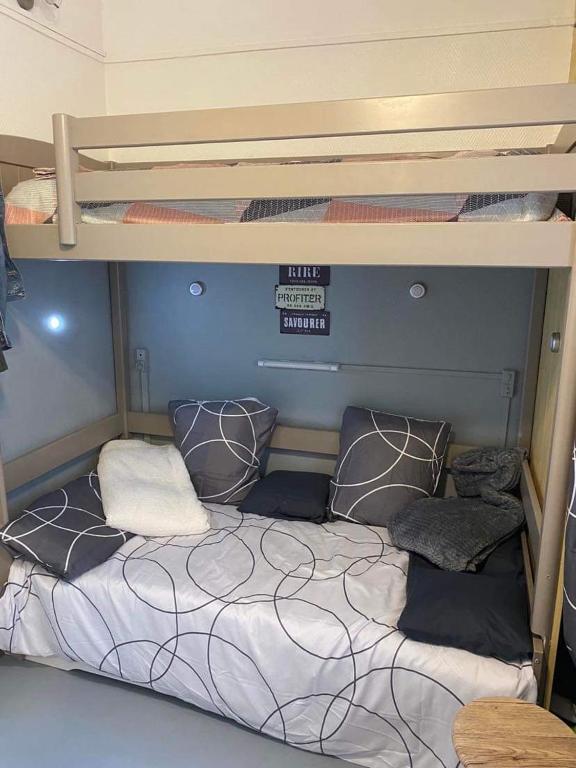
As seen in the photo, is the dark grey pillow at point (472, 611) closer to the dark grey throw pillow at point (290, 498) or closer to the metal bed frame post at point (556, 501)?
the metal bed frame post at point (556, 501)

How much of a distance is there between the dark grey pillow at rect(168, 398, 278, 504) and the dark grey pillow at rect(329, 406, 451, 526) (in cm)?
40

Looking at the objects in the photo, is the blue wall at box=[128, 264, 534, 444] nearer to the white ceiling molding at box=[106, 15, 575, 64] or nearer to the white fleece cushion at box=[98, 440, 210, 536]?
the white fleece cushion at box=[98, 440, 210, 536]

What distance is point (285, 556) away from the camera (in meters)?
2.02

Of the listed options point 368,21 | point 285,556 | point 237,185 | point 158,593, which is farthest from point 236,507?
point 368,21

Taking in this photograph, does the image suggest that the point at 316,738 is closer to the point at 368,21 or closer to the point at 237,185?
the point at 237,185

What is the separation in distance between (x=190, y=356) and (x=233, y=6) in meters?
1.55

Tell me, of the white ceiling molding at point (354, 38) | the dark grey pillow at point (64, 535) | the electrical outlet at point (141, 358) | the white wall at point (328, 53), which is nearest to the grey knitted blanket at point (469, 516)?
the dark grey pillow at point (64, 535)

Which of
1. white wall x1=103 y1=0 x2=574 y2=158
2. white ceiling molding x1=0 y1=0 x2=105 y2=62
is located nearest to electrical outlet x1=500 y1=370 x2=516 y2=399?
white wall x1=103 y1=0 x2=574 y2=158

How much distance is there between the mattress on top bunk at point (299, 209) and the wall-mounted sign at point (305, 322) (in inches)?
36.8

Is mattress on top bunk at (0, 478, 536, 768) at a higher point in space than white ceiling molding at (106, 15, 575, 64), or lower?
lower

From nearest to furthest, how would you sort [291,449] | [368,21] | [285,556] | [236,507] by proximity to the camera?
[285,556], [368,21], [236,507], [291,449]

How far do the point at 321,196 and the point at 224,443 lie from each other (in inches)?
51.2

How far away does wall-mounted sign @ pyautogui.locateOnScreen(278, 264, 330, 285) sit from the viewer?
8.18 ft

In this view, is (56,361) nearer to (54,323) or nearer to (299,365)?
(54,323)
